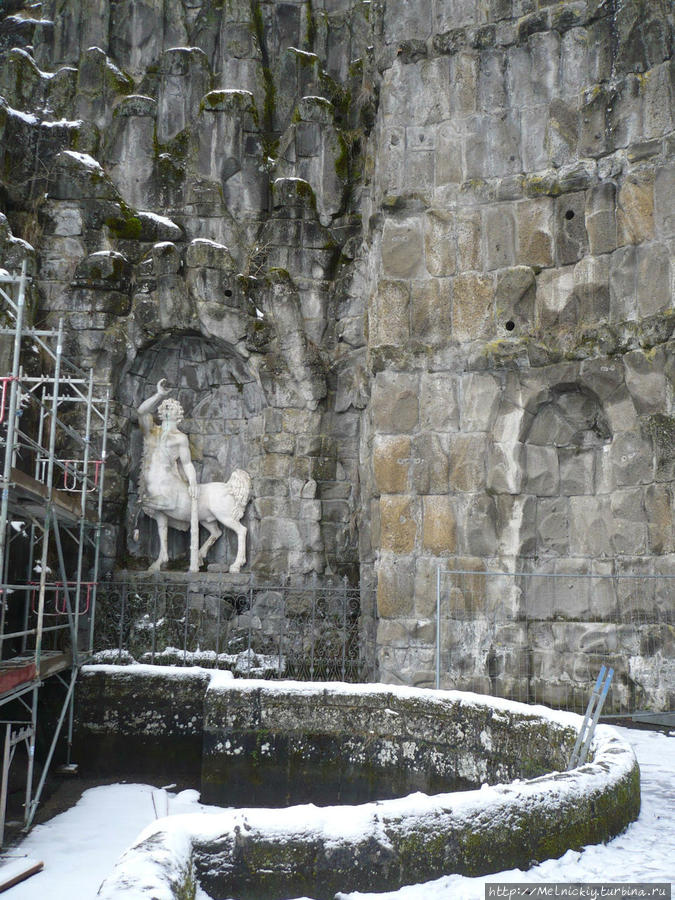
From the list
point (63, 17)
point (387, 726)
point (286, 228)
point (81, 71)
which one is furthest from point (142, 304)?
point (387, 726)

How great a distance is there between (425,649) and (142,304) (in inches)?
225

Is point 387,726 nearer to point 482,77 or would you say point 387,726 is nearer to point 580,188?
point 580,188

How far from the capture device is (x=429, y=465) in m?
8.89

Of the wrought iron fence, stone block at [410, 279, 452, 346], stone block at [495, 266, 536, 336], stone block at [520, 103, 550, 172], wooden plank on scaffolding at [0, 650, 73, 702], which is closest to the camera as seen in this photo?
wooden plank on scaffolding at [0, 650, 73, 702]

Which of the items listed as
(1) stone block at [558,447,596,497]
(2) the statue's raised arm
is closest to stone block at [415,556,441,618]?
(1) stone block at [558,447,596,497]

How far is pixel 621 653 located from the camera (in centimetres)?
818

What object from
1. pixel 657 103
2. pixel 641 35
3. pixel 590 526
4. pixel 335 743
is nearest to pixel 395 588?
pixel 590 526

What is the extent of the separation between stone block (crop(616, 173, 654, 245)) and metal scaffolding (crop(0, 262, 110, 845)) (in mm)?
5324

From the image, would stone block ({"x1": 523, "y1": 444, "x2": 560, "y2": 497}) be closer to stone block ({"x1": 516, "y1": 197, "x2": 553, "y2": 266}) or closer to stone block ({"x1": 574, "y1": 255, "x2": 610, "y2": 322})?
stone block ({"x1": 574, "y1": 255, "x2": 610, "y2": 322})

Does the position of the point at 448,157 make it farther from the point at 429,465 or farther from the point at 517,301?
the point at 429,465

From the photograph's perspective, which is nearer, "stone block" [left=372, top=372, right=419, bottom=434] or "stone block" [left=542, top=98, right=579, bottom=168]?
"stone block" [left=542, top=98, right=579, bottom=168]

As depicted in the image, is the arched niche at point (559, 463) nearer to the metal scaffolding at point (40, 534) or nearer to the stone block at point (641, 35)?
the stone block at point (641, 35)

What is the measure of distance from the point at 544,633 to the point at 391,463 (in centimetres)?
224

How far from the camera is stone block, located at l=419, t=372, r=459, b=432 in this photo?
8.90 meters
